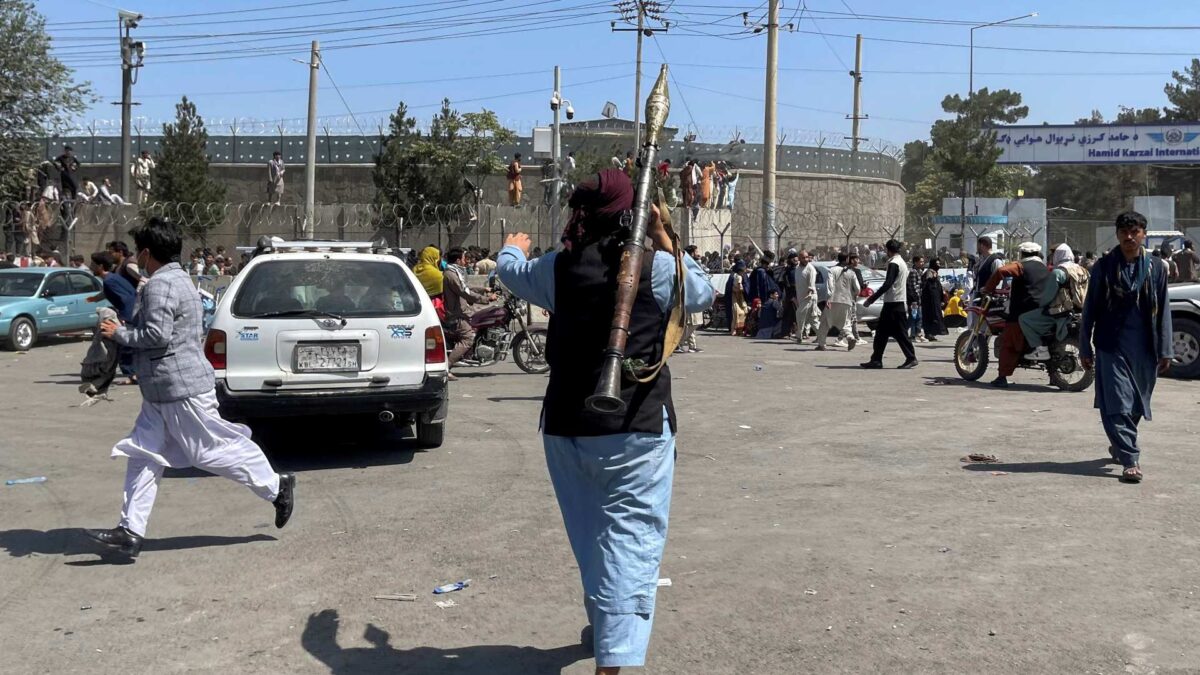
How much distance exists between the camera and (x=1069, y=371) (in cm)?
1373

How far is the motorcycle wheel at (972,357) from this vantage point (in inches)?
591

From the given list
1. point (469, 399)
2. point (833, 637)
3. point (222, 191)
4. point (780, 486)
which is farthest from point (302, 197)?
point (833, 637)

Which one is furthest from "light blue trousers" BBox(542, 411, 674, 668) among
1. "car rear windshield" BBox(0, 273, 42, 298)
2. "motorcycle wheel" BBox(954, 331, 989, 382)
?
"car rear windshield" BBox(0, 273, 42, 298)

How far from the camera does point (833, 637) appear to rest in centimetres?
505

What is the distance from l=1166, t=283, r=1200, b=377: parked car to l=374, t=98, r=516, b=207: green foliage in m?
25.0

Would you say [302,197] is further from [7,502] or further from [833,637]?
[833,637]

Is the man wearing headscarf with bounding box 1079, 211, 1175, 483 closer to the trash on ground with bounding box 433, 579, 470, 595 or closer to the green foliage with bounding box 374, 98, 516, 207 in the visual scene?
the trash on ground with bounding box 433, 579, 470, 595

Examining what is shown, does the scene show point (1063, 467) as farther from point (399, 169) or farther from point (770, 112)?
point (399, 169)

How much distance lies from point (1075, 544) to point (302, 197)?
3910 cm

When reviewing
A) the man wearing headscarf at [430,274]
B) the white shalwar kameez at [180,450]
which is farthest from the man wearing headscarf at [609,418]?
the man wearing headscarf at [430,274]

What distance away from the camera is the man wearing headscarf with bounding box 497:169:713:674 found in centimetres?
427

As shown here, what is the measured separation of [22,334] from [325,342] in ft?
47.6

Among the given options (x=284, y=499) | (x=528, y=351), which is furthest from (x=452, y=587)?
(x=528, y=351)

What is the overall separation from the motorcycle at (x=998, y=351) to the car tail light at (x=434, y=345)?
7.41 metres
